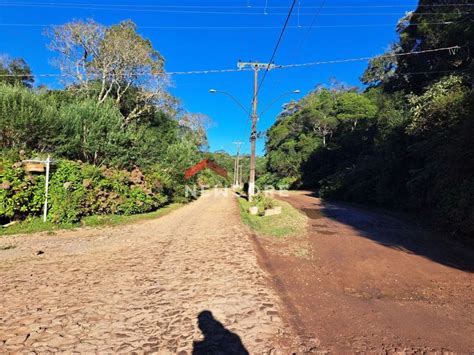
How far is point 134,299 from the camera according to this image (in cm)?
403

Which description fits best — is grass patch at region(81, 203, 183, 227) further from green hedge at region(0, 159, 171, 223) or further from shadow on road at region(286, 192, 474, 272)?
shadow on road at region(286, 192, 474, 272)

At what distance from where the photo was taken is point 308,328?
334cm

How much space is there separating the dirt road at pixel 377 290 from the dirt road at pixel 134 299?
1.70 ft

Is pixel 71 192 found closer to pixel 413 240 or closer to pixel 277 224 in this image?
pixel 277 224

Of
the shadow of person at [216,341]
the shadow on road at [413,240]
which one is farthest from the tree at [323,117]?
the shadow of person at [216,341]

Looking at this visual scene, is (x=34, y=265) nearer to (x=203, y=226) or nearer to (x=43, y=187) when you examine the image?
(x=43, y=187)

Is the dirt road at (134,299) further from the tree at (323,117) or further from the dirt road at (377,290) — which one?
the tree at (323,117)

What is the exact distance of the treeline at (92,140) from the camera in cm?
924

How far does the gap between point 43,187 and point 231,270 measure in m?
7.31

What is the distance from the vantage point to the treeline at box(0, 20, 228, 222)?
9.24 metres

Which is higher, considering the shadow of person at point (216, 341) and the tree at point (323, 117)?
the tree at point (323, 117)

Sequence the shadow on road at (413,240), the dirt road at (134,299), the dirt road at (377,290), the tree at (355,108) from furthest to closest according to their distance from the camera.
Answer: the tree at (355,108)
the shadow on road at (413,240)
the dirt road at (377,290)
the dirt road at (134,299)

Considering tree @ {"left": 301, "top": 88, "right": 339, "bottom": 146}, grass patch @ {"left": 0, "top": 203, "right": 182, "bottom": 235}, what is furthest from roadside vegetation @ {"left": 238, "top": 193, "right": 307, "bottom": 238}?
tree @ {"left": 301, "top": 88, "right": 339, "bottom": 146}

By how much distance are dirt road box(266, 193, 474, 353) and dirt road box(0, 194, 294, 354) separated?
0.52m
